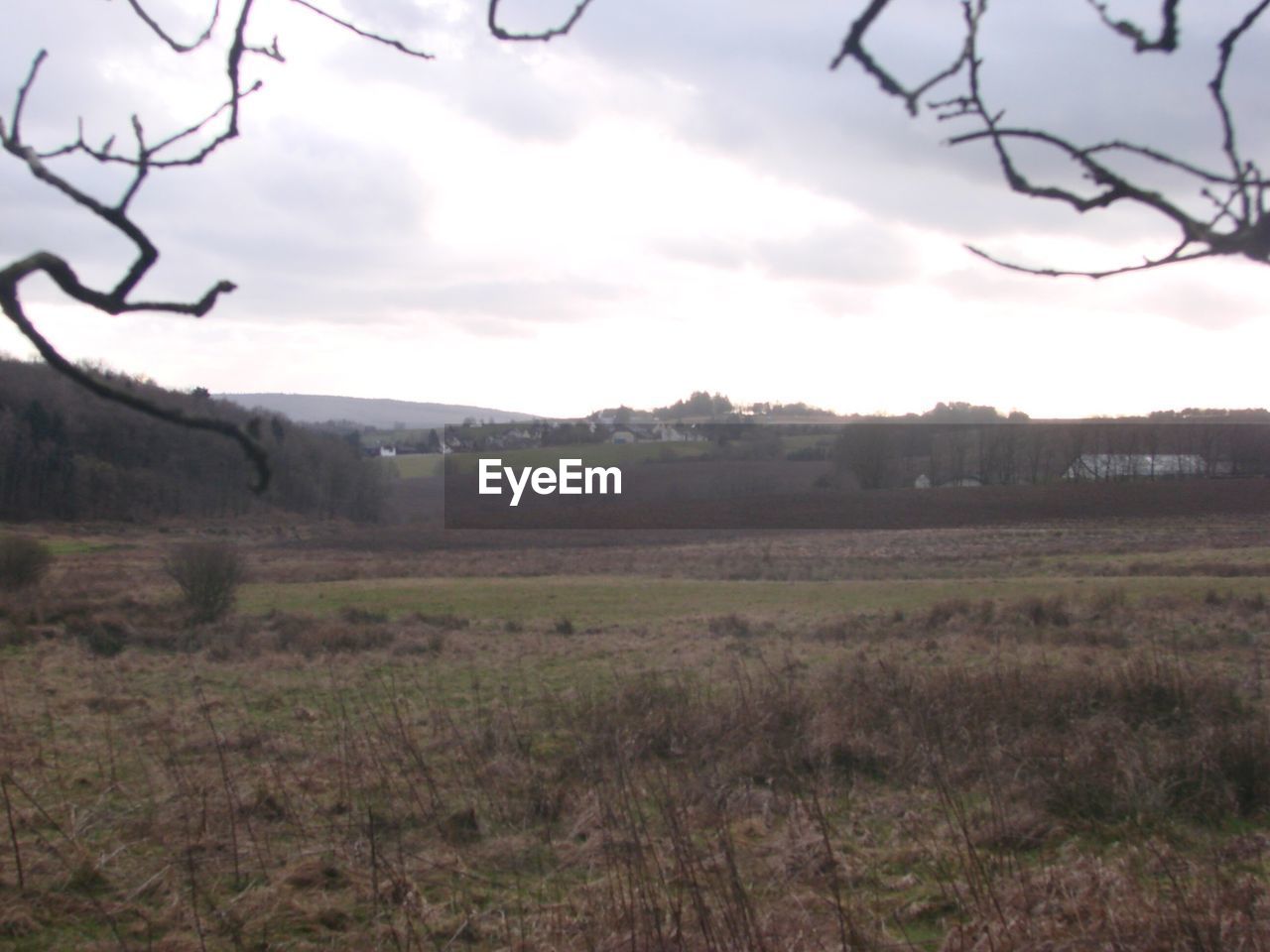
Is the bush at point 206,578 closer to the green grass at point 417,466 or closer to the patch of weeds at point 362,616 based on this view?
the patch of weeds at point 362,616

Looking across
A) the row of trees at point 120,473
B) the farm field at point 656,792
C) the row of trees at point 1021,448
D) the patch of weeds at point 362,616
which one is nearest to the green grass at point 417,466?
the row of trees at point 120,473

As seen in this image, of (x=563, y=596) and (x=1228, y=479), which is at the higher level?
(x=1228, y=479)

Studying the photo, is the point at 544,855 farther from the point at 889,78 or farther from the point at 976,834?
the point at 889,78

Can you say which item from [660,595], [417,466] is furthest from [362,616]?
[417,466]

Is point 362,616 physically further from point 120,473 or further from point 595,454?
point 120,473

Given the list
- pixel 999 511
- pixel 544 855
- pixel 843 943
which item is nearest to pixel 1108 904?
pixel 843 943

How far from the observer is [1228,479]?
28406 mm

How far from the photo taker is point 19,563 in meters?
20.5

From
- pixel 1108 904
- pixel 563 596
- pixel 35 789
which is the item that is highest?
pixel 1108 904

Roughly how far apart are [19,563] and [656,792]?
2069cm

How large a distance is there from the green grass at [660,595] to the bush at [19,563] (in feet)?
13.7

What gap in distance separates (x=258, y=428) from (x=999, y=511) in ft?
123

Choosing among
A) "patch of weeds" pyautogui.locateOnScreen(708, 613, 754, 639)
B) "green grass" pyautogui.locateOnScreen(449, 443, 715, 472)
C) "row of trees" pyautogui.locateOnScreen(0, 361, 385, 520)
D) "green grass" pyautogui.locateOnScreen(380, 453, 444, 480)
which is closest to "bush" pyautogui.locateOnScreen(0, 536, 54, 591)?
"row of trees" pyautogui.locateOnScreen(0, 361, 385, 520)

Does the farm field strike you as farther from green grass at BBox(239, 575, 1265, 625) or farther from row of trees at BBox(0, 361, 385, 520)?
row of trees at BBox(0, 361, 385, 520)
